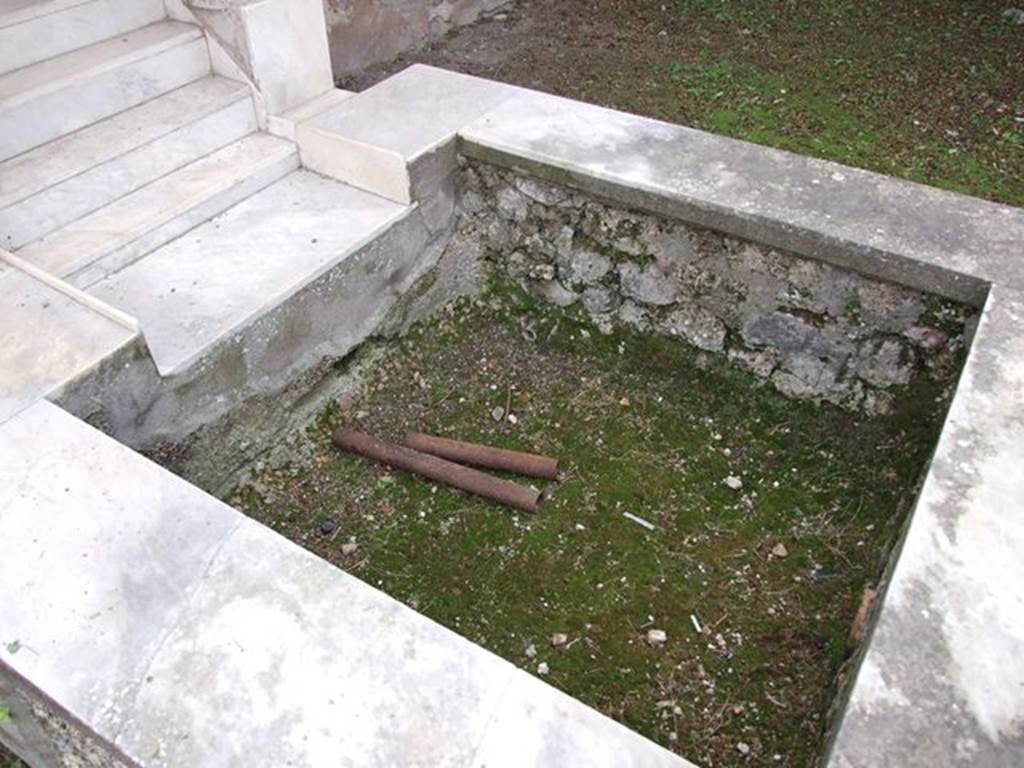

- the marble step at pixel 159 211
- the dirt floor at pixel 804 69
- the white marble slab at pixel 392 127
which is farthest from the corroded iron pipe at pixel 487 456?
the dirt floor at pixel 804 69

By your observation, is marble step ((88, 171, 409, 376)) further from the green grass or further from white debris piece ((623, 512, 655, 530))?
the green grass

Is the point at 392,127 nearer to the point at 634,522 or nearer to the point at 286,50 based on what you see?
the point at 286,50

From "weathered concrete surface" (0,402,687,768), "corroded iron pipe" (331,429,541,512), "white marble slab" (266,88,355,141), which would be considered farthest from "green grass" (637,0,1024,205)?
"weathered concrete surface" (0,402,687,768)

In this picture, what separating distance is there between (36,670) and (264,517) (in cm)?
138

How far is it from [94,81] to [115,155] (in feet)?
1.41

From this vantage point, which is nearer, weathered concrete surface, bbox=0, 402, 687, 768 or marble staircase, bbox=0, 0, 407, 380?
weathered concrete surface, bbox=0, 402, 687, 768

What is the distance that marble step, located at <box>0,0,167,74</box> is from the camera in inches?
148

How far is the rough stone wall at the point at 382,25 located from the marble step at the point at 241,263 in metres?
2.14

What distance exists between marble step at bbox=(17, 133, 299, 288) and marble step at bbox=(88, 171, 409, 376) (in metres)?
0.05

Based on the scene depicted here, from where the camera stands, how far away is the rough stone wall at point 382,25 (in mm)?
5629

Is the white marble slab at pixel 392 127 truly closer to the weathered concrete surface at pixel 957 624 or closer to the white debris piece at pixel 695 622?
the white debris piece at pixel 695 622

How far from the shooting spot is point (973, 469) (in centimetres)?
229

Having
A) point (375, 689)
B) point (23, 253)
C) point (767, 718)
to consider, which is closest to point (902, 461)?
point (767, 718)

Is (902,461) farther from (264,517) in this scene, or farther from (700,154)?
(264,517)
